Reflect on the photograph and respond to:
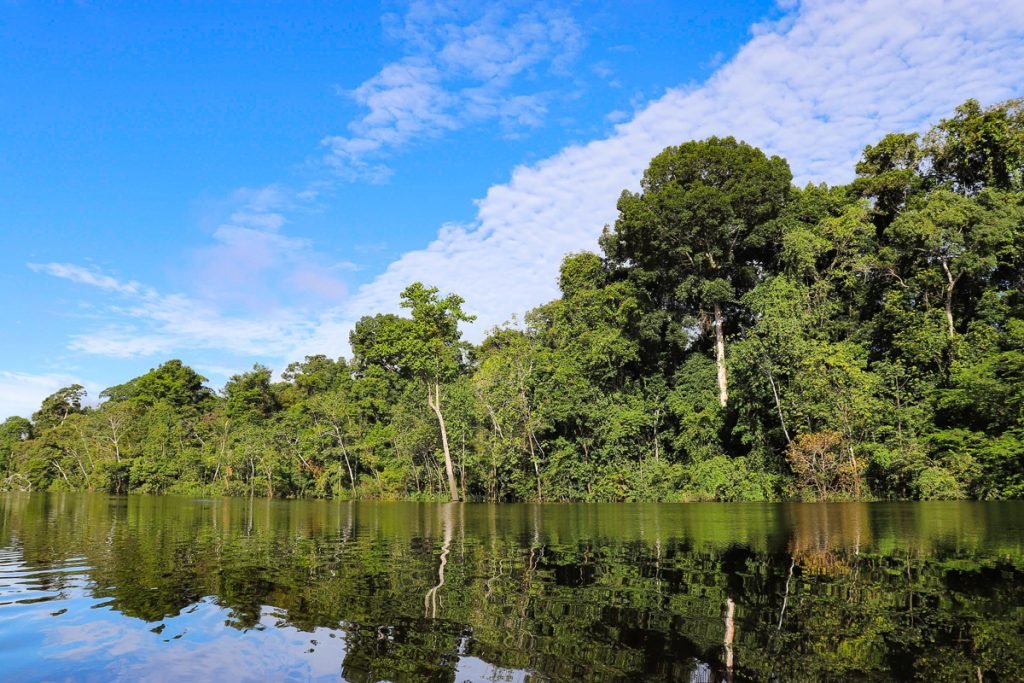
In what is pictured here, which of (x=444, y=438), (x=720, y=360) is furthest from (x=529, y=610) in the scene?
(x=720, y=360)

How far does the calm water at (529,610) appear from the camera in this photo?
17.4 feet

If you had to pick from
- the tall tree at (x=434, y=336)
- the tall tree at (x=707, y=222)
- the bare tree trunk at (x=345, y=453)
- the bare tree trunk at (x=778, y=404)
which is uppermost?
the tall tree at (x=707, y=222)

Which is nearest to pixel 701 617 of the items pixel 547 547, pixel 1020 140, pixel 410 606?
pixel 410 606

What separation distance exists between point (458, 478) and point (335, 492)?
1380 centimetres

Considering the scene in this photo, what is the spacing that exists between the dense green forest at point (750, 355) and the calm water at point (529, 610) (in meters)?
20.3

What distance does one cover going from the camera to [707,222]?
142ft

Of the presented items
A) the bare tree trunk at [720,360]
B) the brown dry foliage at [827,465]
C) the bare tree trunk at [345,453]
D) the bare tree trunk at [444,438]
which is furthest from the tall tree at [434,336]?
the brown dry foliage at [827,465]

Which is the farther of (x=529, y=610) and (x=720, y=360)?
(x=720, y=360)

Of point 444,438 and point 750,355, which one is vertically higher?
point 750,355

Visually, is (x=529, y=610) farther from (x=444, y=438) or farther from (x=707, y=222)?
(x=707, y=222)

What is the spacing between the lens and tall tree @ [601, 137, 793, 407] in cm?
4350

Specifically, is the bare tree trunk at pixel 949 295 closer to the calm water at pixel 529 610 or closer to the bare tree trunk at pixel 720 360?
the bare tree trunk at pixel 720 360

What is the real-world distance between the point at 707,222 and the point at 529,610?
132ft

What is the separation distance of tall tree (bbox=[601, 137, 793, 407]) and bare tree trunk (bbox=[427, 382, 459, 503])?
702 inches
